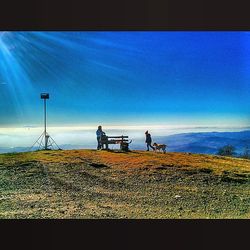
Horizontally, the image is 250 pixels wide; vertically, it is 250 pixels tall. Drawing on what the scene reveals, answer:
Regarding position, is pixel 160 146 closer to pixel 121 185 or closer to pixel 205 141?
pixel 205 141

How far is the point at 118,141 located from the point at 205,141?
1.05 meters

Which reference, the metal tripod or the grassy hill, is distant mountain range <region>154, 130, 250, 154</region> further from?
the metal tripod

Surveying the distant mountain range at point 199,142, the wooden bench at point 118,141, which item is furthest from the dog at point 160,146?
the wooden bench at point 118,141

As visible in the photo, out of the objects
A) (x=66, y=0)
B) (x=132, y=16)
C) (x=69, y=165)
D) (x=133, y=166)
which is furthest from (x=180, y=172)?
(x=66, y=0)

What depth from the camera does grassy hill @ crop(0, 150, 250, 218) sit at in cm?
612

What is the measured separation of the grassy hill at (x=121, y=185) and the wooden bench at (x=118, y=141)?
0.12 meters

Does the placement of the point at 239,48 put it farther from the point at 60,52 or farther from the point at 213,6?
the point at 60,52

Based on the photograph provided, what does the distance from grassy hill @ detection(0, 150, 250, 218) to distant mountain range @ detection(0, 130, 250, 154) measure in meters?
0.09

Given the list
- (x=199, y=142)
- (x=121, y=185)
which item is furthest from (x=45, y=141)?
(x=199, y=142)

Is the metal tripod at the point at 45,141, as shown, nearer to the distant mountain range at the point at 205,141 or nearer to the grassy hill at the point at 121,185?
the grassy hill at the point at 121,185

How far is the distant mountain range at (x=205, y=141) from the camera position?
20.2ft

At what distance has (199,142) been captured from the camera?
20.5ft
